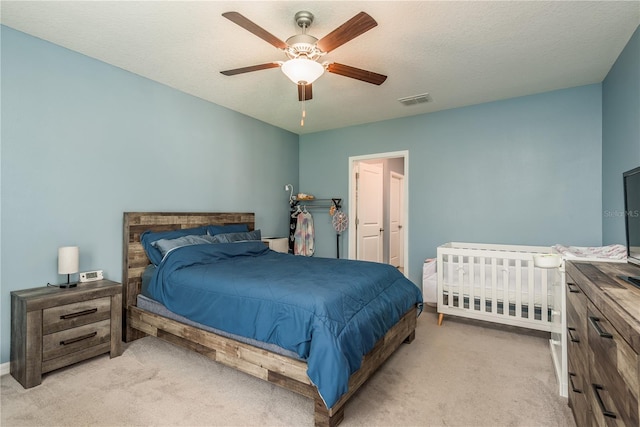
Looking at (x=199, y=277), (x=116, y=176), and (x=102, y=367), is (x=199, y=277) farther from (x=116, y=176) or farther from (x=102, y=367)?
(x=116, y=176)

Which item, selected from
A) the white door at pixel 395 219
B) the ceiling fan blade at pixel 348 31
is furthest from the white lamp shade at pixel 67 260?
the white door at pixel 395 219

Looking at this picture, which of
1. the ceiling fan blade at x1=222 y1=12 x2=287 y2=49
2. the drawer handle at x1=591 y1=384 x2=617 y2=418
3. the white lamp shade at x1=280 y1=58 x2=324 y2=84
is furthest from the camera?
the white lamp shade at x1=280 y1=58 x2=324 y2=84

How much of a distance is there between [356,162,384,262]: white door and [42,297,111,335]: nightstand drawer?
3.47m

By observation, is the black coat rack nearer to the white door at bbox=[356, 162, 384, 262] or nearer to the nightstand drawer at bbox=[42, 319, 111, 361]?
the white door at bbox=[356, 162, 384, 262]

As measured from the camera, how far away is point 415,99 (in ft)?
12.1

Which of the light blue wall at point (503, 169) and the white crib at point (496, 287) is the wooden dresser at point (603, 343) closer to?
the white crib at point (496, 287)

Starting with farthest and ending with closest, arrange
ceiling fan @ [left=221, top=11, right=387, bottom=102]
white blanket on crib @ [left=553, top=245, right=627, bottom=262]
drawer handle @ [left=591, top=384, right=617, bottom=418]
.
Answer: white blanket on crib @ [left=553, top=245, right=627, bottom=262] < ceiling fan @ [left=221, top=11, right=387, bottom=102] < drawer handle @ [left=591, top=384, right=617, bottom=418]

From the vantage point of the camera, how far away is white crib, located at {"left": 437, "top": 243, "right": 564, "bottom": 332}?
2.93m

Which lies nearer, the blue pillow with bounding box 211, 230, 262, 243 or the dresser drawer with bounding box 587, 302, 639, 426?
the dresser drawer with bounding box 587, 302, 639, 426

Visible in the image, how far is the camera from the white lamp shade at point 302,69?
2.00m

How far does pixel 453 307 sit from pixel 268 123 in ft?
11.6

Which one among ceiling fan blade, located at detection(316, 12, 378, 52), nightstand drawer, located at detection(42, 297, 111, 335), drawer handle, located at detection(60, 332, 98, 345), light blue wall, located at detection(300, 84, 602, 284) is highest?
ceiling fan blade, located at detection(316, 12, 378, 52)

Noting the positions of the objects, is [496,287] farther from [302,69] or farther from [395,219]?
[395,219]

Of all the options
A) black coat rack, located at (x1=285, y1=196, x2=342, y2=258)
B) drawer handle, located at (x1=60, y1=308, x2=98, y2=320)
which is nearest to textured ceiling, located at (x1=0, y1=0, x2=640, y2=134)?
black coat rack, located at (x1=285, y1=196, x2=342, y2=258)
